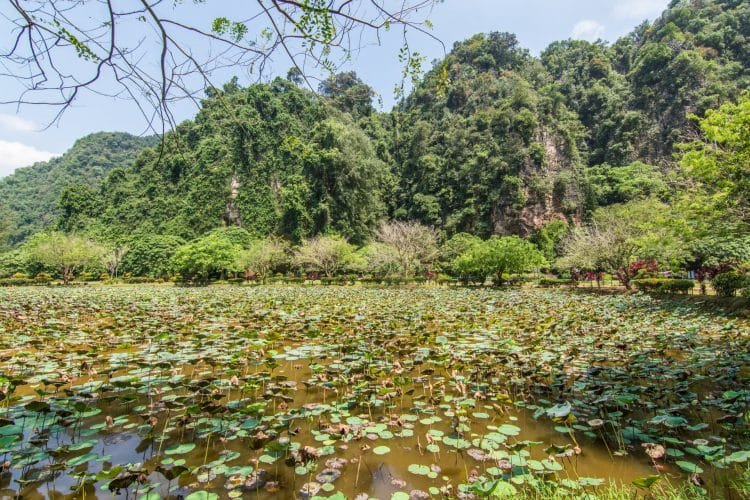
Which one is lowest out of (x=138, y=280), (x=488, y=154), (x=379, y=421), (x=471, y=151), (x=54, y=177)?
(x=138, y=280)

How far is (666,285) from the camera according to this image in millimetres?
14992

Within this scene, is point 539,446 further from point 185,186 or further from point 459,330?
point 185,186

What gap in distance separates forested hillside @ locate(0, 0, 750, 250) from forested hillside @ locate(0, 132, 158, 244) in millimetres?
1821

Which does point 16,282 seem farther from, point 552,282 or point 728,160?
point 728,160

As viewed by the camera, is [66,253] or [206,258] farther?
[206,258]

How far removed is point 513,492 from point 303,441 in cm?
170

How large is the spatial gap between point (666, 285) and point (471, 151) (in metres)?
33.9

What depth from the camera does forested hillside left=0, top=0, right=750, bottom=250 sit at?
41000 mm

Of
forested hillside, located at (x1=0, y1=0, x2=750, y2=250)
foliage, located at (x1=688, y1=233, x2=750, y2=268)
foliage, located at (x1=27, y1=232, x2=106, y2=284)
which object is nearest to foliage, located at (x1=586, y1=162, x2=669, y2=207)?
forested hillside, located at (x1=0, y1=0, x2=750, y2=250)

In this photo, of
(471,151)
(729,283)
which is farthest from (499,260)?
(471,151)

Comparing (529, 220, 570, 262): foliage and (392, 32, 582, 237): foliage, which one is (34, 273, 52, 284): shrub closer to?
(392, 32, 582, 237): foliage

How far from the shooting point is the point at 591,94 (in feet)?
160

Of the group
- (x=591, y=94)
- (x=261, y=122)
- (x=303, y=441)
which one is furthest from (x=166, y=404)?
(x=591, y=94)

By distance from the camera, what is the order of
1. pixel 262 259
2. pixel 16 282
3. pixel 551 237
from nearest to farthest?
pixel 262 259, pixel 16 282, pixel 551 237
